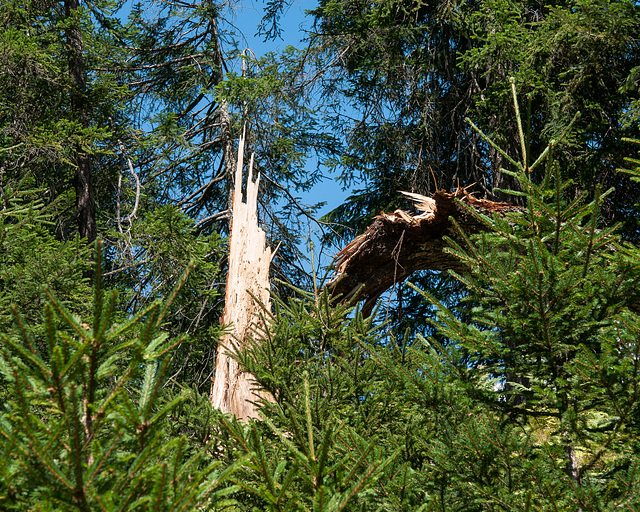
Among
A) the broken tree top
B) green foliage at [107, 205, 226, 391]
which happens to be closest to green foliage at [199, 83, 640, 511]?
the broken tree top

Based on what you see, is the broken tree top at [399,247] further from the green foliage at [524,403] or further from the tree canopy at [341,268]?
the green foliage at [524,403]

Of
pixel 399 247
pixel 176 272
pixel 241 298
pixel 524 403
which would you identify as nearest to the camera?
pixel 524 403

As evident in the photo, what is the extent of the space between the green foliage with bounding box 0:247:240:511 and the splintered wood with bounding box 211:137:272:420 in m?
3.75

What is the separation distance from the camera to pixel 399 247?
6.16 metres

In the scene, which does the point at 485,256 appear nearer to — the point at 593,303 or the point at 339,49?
the point at 593,303

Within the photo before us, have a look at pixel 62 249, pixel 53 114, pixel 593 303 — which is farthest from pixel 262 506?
pixel 53 114

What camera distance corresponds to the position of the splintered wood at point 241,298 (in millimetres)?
5344

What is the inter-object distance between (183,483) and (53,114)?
24.0ft

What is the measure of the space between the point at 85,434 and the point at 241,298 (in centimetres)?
435

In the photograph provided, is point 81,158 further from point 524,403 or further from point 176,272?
point 524,403

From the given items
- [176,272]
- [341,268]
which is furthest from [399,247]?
[176,272]

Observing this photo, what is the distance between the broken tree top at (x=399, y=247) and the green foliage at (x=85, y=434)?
427cm

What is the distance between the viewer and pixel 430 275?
9117 mm

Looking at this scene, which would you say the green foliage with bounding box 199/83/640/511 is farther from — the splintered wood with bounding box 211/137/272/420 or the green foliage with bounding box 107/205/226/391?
the green foliage with bounding box 107/205/226/391
